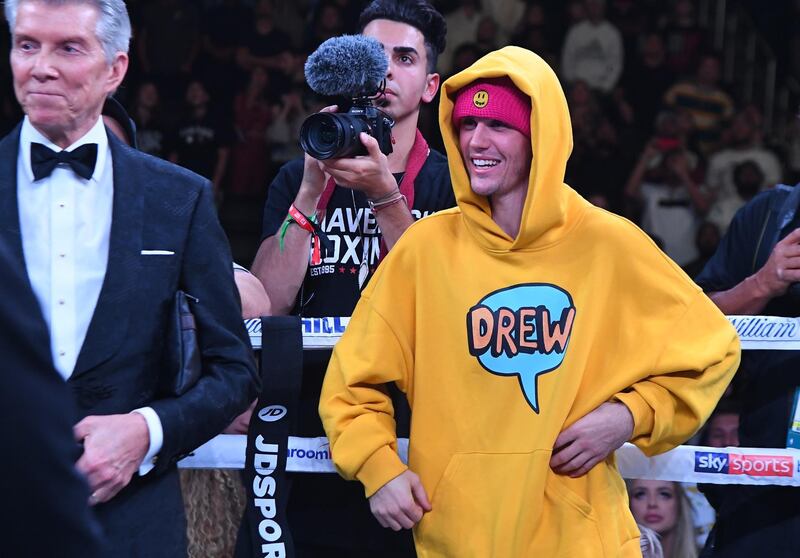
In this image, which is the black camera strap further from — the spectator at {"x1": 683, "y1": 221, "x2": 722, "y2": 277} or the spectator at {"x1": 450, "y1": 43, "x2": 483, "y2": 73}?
the spectator at {"x1": 450, "y1": 43, "x2": 483, "y2": 73}

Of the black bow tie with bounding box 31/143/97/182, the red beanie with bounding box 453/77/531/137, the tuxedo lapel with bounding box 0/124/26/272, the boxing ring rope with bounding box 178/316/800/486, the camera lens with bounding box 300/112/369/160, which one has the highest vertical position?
the red beanie with bounding box 453/77/531/137

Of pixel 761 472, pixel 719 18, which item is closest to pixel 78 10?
pixel 761 472

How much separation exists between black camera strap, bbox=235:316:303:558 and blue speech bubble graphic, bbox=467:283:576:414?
547mm

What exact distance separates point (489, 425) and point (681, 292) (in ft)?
1.62

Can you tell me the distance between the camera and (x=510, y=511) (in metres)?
2.61

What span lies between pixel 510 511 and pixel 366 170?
32.9 inches

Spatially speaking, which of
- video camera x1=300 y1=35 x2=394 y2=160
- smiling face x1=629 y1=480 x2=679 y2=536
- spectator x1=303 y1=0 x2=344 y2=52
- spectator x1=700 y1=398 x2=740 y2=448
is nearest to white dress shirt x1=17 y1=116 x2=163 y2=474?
video camera x1=300 y1=35 x2=394 y2=160

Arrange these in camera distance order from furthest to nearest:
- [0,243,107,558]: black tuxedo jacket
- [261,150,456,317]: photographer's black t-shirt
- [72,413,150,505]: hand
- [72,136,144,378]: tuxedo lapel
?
[261,150,456,317]: photographer's black t-shirt
[72,136,144,378]: tuxedo lapel
[72,413,150,505]: hand
[0,243,107,558]: black tuxedo jacket

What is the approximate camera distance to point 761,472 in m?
3.11

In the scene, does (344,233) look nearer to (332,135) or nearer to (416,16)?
(332,135)

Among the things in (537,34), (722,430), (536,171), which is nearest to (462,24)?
(537,34)

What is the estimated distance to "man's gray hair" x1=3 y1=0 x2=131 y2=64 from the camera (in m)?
2.41

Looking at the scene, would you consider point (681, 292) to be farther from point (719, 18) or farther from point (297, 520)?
point (719, 18)

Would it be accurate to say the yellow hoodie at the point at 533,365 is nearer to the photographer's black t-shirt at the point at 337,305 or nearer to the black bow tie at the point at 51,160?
the photographer's black t-shirt at the point at 337,305
